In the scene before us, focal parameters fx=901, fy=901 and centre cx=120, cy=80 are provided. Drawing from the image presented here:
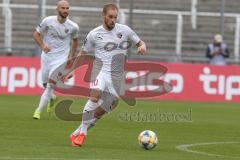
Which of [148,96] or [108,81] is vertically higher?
[108,81]

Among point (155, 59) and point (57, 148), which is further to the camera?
point (155, 59)

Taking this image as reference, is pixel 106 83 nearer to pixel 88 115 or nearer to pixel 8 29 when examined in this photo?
pixel 88 115

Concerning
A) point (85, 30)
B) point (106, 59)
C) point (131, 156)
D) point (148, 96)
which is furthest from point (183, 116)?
point (85, 30)

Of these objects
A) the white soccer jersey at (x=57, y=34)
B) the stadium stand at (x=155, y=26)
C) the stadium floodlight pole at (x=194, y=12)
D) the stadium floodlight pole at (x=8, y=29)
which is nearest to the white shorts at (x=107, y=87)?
the white soccer jersey at (x=57, y=34)

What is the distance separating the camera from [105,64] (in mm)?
14305

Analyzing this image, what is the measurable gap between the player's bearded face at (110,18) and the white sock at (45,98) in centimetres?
521

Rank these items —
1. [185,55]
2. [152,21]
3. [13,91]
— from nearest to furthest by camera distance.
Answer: [13,91]
[185,55]
[152,21]

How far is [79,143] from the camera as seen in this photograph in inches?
545

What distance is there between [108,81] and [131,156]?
1.89 metres

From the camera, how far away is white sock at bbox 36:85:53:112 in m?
19.1

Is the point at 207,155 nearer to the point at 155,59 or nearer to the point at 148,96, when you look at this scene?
the point at 148,96

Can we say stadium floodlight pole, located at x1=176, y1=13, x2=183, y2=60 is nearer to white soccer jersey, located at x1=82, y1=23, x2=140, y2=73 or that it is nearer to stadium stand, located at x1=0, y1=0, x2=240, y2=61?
stadium stand, located at x1=0, y1=0, x2=240, y2=61

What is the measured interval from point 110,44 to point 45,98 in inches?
202

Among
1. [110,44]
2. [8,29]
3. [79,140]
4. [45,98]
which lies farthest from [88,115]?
[8,29]
